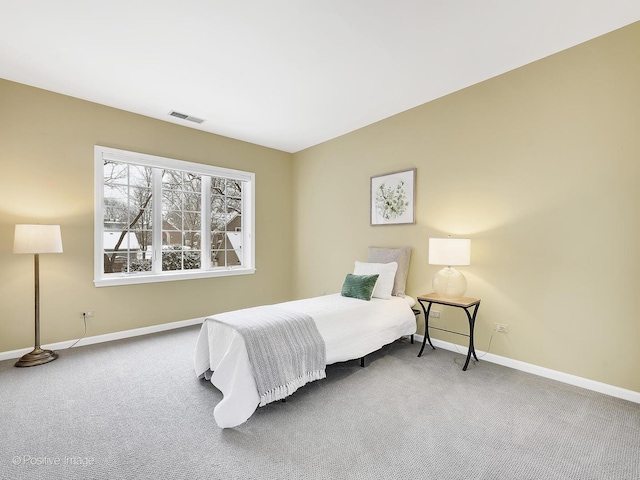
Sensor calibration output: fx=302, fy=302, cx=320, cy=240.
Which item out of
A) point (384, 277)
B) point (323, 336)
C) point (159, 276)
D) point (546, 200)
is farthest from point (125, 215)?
point (546, 200)

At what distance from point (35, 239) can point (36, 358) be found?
3.92 ft

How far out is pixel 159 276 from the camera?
405 centimetres

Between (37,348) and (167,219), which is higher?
(167,219)

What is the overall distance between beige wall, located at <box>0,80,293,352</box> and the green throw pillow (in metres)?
2.28

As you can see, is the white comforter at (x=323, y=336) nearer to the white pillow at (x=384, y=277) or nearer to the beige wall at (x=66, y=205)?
the white pillow at (x=384, y=277)

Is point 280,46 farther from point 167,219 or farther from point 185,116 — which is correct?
point 167,219

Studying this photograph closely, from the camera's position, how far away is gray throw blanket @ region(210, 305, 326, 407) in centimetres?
219

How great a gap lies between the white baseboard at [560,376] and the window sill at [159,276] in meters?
3.27

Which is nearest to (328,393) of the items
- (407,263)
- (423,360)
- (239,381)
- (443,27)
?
(239,381)

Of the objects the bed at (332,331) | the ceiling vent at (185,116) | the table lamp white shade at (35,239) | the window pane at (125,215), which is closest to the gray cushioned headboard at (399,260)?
the bed at (332,331)

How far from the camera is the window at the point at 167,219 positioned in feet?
12.4

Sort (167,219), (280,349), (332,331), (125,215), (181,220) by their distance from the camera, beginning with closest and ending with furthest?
(280,349)
(332,331)
(125,215)
(167,219)
(181,220)

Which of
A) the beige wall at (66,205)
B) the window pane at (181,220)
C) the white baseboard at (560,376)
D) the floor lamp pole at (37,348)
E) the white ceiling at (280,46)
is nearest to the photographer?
the white ceiling at (280,46)

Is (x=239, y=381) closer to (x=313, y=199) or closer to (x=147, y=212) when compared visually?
(x=147, y=212)
